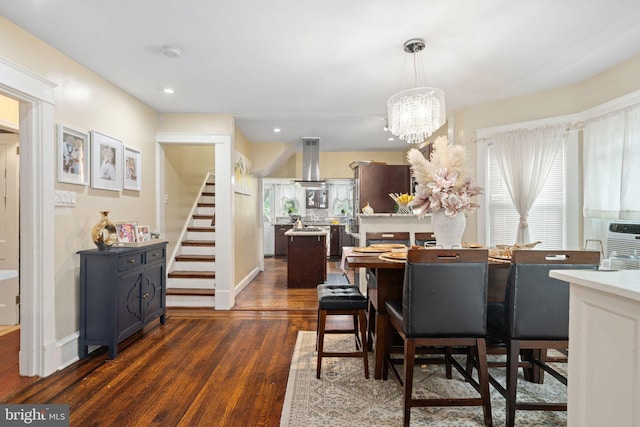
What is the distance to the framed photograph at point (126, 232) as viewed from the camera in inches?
119

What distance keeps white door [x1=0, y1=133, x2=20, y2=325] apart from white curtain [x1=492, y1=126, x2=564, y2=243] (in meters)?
5.25

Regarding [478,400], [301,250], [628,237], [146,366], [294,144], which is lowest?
[146,366]

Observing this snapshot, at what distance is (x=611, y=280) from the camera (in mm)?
933

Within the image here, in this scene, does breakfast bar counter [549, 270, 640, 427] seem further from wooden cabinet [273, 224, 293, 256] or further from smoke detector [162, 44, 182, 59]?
wooden cabinet [273, 224, 293, 256]

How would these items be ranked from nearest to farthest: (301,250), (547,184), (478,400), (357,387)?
(478,400) → (357,387) → (547,184) → (301,250)

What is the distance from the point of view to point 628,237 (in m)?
2.54

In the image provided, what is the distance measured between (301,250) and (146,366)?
10.0 ft

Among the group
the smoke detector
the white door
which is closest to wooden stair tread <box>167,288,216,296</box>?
the white door

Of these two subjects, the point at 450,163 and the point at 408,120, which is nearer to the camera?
the point at 450,163

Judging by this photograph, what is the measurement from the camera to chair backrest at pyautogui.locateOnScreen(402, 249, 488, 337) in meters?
1.69

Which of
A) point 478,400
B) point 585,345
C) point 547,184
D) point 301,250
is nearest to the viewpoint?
point 585,345

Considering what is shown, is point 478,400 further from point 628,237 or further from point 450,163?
point 628,237

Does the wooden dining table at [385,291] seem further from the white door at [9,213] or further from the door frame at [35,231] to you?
the white door at [9,213]

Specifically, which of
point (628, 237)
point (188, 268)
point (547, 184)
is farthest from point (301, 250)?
point (628, 237)
